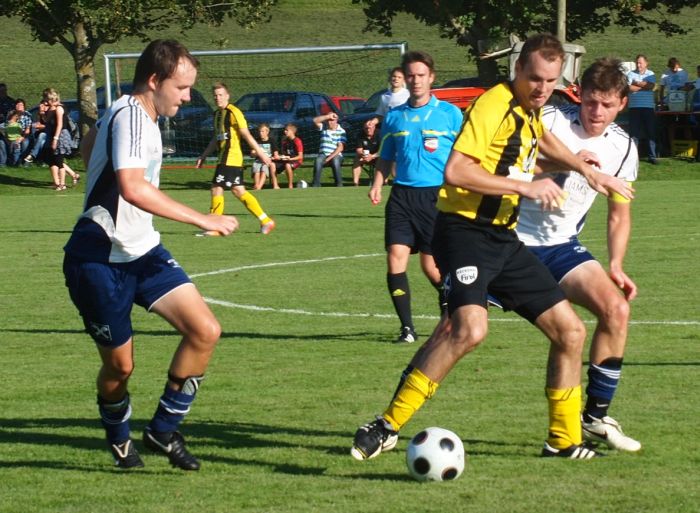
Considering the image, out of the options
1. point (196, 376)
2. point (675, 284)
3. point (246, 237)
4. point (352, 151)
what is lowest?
point (352, 151)

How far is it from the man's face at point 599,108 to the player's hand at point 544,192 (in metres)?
1.00

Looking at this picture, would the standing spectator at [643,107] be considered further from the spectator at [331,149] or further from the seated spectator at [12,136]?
the seated spectator at [12,136]

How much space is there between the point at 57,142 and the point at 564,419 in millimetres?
22439

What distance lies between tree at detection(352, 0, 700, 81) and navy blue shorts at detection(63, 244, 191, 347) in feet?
105

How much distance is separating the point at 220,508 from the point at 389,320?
5.79m

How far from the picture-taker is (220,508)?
5.66 meters

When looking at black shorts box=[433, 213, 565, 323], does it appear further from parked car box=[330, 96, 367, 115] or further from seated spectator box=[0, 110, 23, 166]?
parked car box=[330, 96, 367, 115]

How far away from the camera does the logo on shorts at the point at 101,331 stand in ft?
20.0

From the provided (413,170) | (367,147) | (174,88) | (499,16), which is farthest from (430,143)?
(499,16)

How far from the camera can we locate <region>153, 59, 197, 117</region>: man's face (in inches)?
234

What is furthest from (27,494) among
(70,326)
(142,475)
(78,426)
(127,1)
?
(127,1)

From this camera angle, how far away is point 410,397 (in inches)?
246

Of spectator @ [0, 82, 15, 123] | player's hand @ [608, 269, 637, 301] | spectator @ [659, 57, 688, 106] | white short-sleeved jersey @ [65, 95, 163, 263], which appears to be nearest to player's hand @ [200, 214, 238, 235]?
white short-sleeved jersey @ [65, 95, 163, 263]

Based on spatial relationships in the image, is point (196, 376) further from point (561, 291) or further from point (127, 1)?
point (127, 1)
